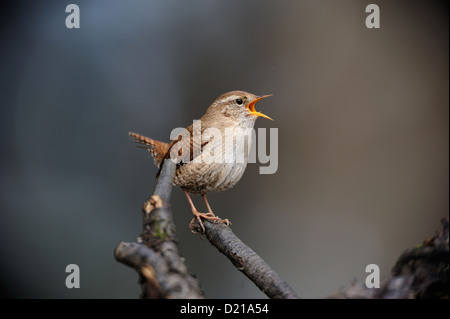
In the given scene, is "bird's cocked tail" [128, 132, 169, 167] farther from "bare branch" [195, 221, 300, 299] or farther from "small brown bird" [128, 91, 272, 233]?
"bare branch" [195, 221, 300, 299]

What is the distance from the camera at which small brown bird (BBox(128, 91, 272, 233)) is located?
50.6 inches

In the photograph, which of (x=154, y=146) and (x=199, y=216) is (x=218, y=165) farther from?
(x=154, y=146)

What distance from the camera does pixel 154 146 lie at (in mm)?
1523

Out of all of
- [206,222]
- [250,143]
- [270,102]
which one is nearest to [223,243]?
[206,222]

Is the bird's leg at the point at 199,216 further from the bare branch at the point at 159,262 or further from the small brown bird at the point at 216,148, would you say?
the bare branch at the point at 159,262

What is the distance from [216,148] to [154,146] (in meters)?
0.33

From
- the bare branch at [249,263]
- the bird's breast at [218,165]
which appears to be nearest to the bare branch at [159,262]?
the bare branch at [249,263]

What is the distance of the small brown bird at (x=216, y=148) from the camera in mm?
1284

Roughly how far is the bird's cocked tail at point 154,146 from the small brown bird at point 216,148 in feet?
0.23

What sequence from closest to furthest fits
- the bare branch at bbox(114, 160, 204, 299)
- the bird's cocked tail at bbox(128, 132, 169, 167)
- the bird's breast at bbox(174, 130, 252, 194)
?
1. the bare branch at bbox(114, 160, 204, 299)
2. the bird's breast at bbox(174, 130, 252, 194)
3. the bird's cocked tail at bbox(128, 132, 169, 167)

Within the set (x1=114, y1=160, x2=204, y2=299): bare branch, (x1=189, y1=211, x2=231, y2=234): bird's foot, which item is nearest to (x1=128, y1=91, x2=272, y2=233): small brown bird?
(x1=189, y1=211, x2=231, y2=234): bird's foot

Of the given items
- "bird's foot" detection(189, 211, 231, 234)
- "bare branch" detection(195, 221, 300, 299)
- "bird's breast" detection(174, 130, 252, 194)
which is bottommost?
"bare branch" detection(195, 221, 300, 299)

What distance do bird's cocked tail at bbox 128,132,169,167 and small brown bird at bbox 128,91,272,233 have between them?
2.8 inches
